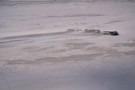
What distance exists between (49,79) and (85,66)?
111cm

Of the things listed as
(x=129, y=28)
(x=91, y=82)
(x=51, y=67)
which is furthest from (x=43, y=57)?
(x=129, y=28)

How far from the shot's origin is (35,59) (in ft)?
20.2

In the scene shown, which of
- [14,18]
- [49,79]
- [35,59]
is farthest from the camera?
[14,18]

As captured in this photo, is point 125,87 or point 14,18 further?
point 14,18

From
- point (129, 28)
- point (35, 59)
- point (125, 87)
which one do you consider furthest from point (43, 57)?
point (129, 28)

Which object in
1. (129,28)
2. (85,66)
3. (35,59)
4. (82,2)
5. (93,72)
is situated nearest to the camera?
(93,72)

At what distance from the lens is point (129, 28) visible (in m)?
9.65

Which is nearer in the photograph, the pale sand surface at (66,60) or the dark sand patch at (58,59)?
the pale sand surface at (66,60)

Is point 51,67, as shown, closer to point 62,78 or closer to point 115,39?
point 62,78

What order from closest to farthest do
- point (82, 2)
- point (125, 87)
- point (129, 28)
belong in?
point (125, 87) < point (129, 28) < point (82, 2)

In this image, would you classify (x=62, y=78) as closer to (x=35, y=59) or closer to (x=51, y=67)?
(x=51, y=67)

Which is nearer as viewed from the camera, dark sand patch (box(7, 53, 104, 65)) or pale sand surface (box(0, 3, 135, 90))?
pale sand surface (box(0, 3, 135, 90))

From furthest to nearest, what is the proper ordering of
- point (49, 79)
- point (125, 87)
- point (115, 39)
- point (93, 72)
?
point (115, 39) < point (93, 72) < point (49, 79) < point (125, 87)

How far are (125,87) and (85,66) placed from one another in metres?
1.35
